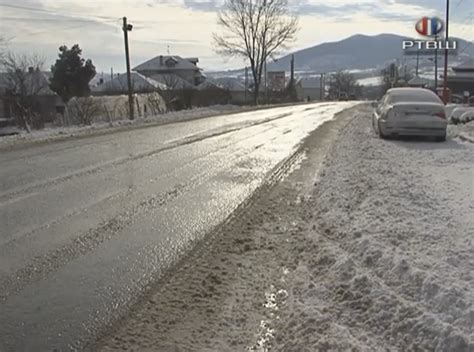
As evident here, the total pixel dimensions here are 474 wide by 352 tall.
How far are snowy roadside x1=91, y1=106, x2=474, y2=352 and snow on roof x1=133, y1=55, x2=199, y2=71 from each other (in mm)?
92178

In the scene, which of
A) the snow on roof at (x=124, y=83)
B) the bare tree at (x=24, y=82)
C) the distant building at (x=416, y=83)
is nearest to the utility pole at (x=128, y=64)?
the bare tree at (x=24, y=82)

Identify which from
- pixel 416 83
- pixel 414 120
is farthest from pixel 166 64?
pixel 414 120

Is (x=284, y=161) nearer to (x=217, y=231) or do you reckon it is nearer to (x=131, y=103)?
(x=217, y=231)

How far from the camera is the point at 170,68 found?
324 ft

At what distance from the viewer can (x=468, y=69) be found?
272 feet

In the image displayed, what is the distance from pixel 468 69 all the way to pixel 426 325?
86.3 meters

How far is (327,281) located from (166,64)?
96.7 metres

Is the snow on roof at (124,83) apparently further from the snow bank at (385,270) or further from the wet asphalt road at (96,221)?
the snow bank at (385,270)

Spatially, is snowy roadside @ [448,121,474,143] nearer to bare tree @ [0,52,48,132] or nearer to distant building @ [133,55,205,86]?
bare tree @ [0,52,48,132]

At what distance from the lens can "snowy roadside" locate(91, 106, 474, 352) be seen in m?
4.13

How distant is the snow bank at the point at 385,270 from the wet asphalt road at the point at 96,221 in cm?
145

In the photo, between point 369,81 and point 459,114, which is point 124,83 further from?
point 369,81

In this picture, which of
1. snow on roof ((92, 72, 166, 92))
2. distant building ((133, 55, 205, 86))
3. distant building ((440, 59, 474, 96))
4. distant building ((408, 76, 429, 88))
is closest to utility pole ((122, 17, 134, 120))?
snow on roof ((92, 72, 166, 92))

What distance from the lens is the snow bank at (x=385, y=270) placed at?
4.06 meters
